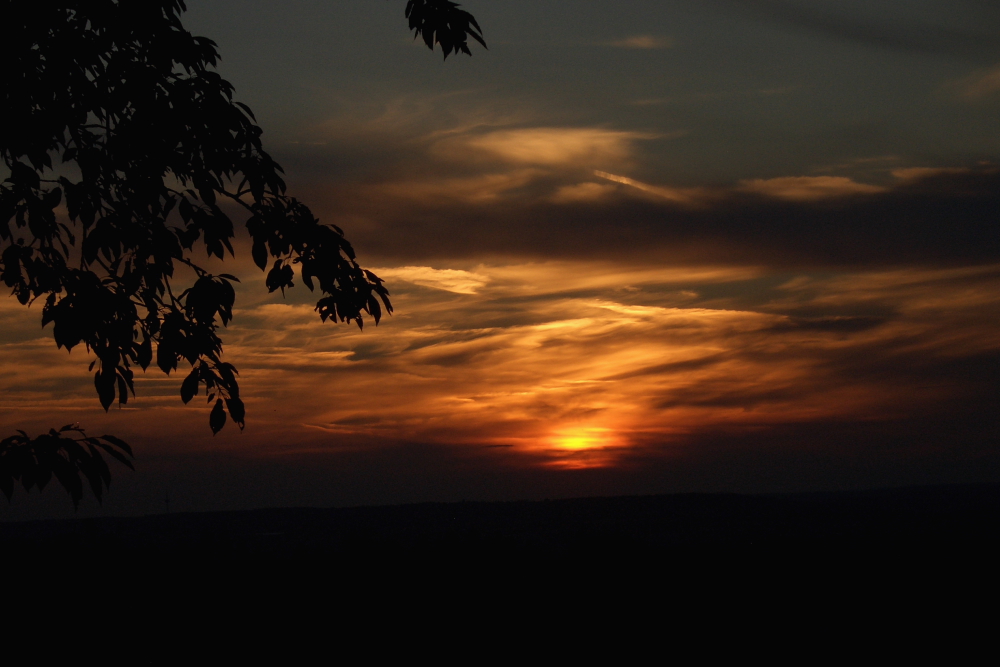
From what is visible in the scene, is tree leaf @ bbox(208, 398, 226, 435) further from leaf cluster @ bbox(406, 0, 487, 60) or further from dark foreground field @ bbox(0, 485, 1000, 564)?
dark foreground field @ bbox(0, 485, 1000, 564)

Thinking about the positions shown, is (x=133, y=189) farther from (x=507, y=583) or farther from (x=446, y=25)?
(x=507, y=583)

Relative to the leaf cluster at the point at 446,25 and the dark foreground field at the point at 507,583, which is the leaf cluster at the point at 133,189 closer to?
the leaf cluster at the point at 446,25

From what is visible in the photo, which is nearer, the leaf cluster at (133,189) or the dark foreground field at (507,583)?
the leaf cluster at (133,189)

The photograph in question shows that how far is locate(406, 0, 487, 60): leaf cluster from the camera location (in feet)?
23.2

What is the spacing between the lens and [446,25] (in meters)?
7.11

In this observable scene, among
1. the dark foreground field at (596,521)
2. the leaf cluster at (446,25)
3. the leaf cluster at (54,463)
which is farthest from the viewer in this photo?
the dark foreground field at (596,521)

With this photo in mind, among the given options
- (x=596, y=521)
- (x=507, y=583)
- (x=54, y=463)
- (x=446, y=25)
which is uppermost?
(x=446, y=25)

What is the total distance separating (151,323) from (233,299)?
0.57 m

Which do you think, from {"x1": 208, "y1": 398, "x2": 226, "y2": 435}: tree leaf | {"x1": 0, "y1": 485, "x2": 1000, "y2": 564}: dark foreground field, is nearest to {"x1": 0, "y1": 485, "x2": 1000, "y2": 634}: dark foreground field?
{"x1": 208, "y1": 398, "x2": 226, "y2": 435}: tree leaf

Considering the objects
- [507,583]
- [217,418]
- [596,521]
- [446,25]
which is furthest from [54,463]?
[596,521]

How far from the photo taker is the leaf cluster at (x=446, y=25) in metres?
7.06

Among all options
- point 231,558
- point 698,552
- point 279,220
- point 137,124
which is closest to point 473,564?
point 231,558

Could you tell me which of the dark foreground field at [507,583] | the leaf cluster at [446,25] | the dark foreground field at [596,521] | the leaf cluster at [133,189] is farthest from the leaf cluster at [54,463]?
the dark foreground field at [596,521]

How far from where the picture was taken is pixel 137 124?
6145 millimetres
